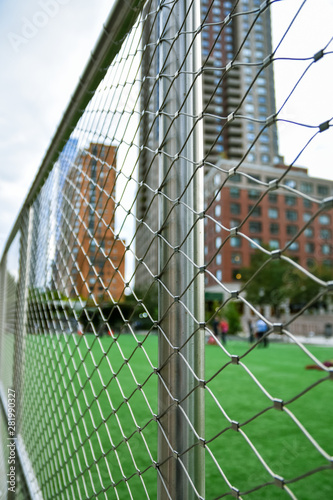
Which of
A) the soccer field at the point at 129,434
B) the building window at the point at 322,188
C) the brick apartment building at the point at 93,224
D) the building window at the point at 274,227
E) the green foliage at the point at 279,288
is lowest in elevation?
the green foliage at the point at 279,288

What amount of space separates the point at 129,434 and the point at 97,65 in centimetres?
308

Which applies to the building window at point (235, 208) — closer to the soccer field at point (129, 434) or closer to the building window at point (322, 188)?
the building window at point (322, 188)

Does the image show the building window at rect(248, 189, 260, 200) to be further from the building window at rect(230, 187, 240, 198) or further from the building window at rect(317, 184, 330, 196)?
the building window at rect(317, 184, 330, 196)

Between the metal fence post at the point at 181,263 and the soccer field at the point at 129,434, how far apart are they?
0.15ft

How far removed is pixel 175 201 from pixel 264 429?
3.65m

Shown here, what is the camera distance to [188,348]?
671mm

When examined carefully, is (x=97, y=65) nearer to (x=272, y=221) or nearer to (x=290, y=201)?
(x=272, y=221)

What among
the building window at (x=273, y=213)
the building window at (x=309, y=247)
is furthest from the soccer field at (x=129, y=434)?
the building window at (x=309, y=247)

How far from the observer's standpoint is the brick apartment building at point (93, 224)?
3.89ft

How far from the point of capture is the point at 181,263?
0.69 metres

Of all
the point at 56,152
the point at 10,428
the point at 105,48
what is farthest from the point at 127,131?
the point at 10,428

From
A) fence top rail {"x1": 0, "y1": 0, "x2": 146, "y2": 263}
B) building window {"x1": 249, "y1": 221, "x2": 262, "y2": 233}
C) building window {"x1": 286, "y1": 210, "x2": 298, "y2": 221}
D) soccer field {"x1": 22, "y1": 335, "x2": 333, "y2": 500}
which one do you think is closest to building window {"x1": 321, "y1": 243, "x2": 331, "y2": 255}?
building window {"x1": 286, "y1": 210, "x2": 298, "y2": 221}

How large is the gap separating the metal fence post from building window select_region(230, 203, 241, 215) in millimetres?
36318

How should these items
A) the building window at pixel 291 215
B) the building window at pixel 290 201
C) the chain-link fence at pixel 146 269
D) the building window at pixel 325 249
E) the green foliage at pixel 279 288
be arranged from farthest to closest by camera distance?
the building window at pixel 325 249
the building window at pixel 291 215
the building window at pixel 290 201
the green foliage at pixel 279 288
the chain-link fence at pixel 146 269
